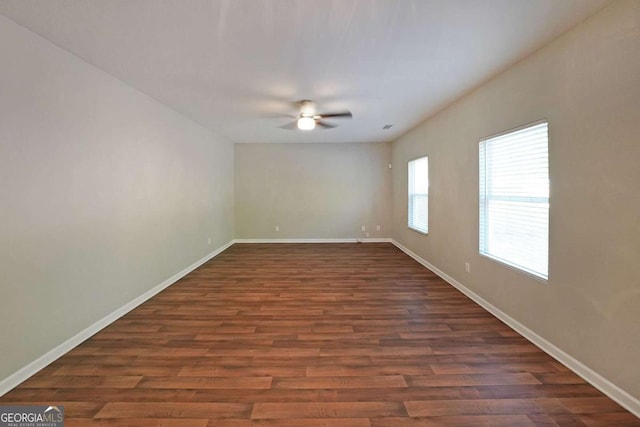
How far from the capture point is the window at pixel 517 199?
235 cm

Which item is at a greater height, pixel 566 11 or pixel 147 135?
pixel 566 11

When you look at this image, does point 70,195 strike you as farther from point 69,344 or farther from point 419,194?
point 419,194

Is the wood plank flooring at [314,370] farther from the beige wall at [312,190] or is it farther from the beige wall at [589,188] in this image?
the beige wall at [312,190]

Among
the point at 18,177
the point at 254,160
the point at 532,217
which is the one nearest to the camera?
the point at 18,177

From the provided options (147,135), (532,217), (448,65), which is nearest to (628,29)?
(448,65)

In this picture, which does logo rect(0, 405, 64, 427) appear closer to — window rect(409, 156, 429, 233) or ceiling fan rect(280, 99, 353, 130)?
ceiling fan rect(280, 99, 353, 130)

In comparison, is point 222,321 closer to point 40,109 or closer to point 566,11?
point 40,109

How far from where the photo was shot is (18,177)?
1.91 metres

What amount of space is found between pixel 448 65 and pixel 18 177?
339 centimetres

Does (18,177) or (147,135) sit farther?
(147,135)

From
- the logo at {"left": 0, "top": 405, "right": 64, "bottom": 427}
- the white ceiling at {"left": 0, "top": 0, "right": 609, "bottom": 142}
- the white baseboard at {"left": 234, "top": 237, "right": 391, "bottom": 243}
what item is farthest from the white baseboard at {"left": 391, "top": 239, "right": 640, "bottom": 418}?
the white baseboard at {"left": 234, "top": 237, "right": 391, "bottom": 243}

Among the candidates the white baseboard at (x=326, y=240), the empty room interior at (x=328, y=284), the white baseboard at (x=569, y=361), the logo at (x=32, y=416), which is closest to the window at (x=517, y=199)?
the empty room interior at (x=328, y=284)

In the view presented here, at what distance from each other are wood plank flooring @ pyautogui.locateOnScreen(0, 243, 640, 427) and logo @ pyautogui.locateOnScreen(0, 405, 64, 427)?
2.2 inches

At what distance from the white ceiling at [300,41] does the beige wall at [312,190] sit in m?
3.40
